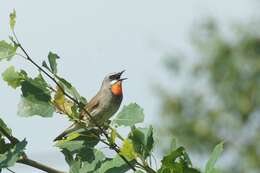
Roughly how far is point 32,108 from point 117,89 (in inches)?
136

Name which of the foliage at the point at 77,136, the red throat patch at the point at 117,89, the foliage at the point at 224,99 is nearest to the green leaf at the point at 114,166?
the foliage at the point at 77,136

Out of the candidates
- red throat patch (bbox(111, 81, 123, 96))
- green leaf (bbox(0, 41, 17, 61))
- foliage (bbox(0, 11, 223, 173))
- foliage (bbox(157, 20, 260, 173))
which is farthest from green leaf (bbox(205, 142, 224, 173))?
foliage (bbox(157, 20, 260, 173))

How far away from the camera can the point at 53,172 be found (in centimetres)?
176

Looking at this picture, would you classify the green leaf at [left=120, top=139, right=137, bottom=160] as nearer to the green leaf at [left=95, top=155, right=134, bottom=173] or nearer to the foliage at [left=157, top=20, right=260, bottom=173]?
the green leaf at [left=95, top=155, right=134, bottom=173]

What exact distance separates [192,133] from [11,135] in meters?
20.6

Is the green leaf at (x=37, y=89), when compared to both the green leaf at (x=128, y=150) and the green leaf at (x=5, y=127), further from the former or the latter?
the green leaf at (x=128, y=150)

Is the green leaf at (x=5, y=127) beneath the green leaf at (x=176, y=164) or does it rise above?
above

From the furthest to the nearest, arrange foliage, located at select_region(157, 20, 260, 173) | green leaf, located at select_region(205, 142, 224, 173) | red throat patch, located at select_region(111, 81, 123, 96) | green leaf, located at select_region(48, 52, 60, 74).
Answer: foliage, located at select_region(157, 20, 260, 173) → red throat patch, located at select_region(111, 81, 123, 96) → green leaf, located at select_region(48, 52, 60, 74) → green leaf, located at select_region(205, 142, 224, 173)

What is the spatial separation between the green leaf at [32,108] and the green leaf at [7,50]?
9 centimetres

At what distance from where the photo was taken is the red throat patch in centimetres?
525

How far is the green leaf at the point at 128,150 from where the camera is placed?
175 centimetres

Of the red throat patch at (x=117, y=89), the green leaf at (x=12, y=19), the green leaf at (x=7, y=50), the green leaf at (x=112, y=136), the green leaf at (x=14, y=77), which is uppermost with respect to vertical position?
the red throat patch at (x=117, y=89)

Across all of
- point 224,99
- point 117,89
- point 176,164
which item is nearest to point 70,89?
point 176,164

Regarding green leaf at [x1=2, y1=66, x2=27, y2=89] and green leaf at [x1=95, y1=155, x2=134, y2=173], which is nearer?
green leaf at [x1=95, y1=155, x2=134, y2=173]
